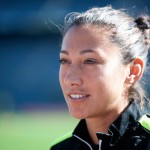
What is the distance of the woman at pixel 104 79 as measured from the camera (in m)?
2.99

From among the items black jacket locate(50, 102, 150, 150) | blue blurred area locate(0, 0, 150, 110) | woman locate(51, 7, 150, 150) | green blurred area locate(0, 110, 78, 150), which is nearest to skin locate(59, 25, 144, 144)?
woman locate(51, 7, 150, 150)

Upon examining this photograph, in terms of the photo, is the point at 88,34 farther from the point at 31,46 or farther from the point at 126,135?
the point at 31,46

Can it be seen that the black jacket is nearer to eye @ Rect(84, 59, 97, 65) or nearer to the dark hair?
the dark hair

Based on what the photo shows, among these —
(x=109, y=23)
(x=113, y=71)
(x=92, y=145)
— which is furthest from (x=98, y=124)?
(x=109, y=23)

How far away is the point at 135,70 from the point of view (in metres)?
3.25

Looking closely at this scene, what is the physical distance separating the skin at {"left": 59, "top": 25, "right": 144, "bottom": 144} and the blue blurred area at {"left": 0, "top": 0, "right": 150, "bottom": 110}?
382 inches

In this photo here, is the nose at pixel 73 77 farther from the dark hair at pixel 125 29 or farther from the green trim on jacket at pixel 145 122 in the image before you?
the green trim on jacket at pixel 145 122

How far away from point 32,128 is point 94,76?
6829 mm

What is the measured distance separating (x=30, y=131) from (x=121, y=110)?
250 inches

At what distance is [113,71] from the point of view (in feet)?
10.3

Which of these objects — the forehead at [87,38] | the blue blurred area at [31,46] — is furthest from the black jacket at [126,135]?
the blue blurred area at [31,46]

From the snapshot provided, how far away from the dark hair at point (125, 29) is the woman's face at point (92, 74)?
2.4 inches

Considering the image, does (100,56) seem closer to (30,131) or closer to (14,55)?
(30,131)

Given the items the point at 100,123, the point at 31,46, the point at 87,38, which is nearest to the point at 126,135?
the point at 100,123
